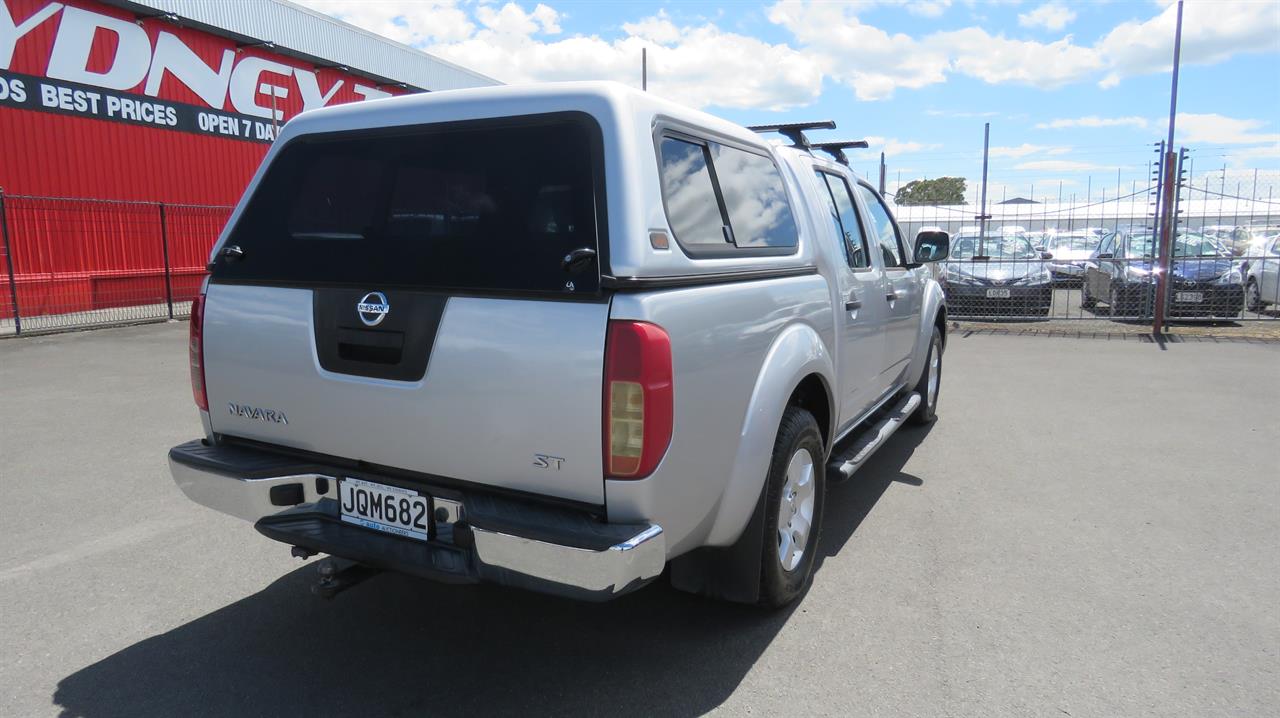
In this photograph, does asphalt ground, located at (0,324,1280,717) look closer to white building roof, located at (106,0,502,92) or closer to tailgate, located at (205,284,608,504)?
tailgate, located at (205,284,608,504)

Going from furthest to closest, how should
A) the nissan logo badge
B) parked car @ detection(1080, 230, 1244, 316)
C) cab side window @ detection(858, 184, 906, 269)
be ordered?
parked car @ detection(1080, 230, 1244, 316) < cab side window @ detection(858, 184, 906, 269) < the nissan logo badge

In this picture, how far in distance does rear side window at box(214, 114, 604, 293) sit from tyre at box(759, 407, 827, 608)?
45.4 inches

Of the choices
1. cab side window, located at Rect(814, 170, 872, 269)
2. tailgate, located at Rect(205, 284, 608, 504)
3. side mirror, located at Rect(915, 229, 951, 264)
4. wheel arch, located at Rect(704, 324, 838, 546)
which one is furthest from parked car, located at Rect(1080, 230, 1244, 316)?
tailgate, located at Rect(205, 284, 608, 504)

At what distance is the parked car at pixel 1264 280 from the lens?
45.8ft

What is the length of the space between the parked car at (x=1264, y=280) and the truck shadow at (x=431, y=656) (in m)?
14.5

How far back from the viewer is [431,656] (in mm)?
3051

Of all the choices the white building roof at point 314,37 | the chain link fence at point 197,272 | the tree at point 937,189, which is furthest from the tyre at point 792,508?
the tree at point 937,189

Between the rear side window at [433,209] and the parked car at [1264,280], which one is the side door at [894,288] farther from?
the parked car at [1264,280]

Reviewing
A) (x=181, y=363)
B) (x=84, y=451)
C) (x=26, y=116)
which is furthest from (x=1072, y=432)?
(x=26, y=116)

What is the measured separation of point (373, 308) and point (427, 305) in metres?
0.22

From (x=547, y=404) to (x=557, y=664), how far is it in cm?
112

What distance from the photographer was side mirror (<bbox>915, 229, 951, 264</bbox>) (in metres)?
5.43

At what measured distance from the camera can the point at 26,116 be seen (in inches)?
539

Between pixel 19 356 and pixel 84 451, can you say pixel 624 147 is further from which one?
pixel 19 356
